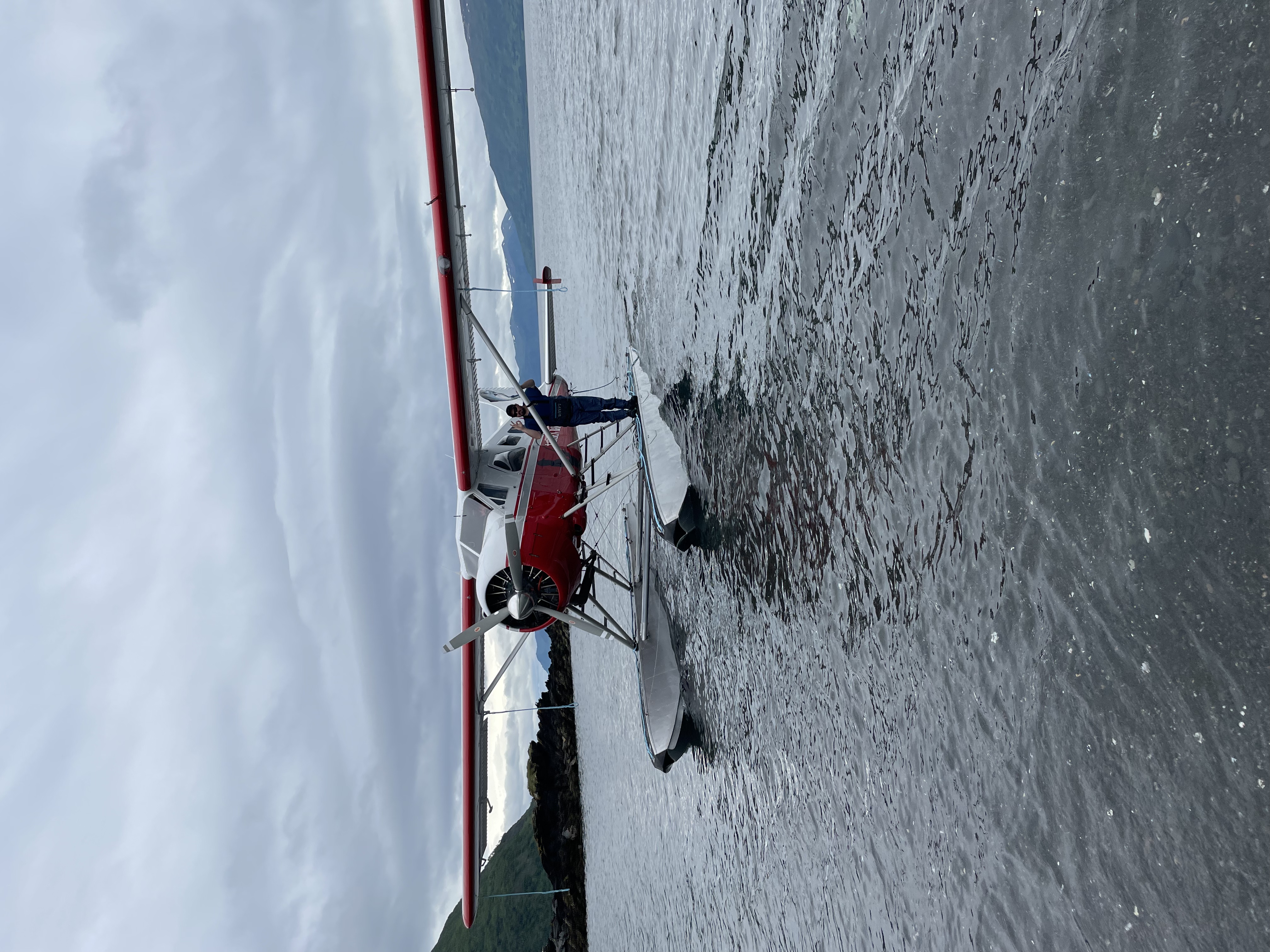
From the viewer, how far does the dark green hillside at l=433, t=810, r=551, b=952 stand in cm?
3294

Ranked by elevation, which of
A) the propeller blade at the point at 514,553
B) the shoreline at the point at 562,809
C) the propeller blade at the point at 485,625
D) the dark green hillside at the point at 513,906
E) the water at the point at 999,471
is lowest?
the dark green hillside at the point at 513,906

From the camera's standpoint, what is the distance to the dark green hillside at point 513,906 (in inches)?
1297

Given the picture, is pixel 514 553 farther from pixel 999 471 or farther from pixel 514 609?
pixel 999 471

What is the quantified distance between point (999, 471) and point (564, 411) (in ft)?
21.4

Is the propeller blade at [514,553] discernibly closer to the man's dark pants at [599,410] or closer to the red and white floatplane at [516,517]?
the red and white floatplane at [516,517]

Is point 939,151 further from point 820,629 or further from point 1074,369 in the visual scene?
point 820,629

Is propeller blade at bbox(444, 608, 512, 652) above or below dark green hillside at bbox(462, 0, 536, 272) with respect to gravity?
below

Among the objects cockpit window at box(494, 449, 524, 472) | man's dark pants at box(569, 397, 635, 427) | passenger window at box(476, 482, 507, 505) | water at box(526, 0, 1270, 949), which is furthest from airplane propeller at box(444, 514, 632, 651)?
water at box(526, 0, 1270, 949)

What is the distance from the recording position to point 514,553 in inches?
301

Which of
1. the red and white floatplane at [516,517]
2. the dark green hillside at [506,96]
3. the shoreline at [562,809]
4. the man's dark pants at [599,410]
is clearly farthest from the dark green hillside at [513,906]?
the dark green hillside at [506,96]

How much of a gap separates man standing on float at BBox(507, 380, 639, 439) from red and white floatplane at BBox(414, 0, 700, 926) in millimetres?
204

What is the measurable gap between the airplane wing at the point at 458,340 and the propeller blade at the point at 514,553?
5.12 feet

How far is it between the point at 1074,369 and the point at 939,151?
4.79 feet

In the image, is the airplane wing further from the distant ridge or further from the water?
the distant ridge
